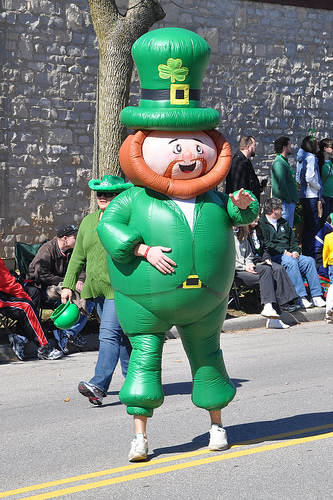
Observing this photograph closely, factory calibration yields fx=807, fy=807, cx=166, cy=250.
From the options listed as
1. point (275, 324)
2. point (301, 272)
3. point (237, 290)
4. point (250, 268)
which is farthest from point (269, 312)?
point (301, 272)

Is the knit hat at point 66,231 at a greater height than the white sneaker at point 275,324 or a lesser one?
greater

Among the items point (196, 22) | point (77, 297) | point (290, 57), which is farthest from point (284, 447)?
point (290, 57)

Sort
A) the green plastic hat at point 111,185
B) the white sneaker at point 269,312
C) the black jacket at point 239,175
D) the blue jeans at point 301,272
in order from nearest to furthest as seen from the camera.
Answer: the green plastic hat at point 111,185, the white sneaker at point 269,312, the blue jeans at point 301,272, the black jacket at point 239,175

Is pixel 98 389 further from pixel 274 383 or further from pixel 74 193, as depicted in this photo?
pixel 74 193

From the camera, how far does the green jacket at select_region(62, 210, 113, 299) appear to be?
21.6 ft

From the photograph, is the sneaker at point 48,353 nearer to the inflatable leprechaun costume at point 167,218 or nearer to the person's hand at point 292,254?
the inflatable leprechaun costume at point 167,218

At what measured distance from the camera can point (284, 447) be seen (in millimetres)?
5172

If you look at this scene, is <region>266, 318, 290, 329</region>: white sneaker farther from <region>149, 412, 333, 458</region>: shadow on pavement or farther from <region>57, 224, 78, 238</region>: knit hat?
<region>149, 412, 333, 458</region>: shadow on pavement

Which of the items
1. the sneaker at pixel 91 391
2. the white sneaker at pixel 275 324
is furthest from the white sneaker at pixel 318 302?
the sneaker at pixel 91 391

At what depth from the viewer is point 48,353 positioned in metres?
8.52

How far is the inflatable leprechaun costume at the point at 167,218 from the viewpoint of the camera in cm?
478

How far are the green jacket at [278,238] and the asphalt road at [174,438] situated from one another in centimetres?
300

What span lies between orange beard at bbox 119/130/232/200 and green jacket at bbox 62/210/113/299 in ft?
5.85

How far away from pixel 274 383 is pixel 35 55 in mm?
8605
